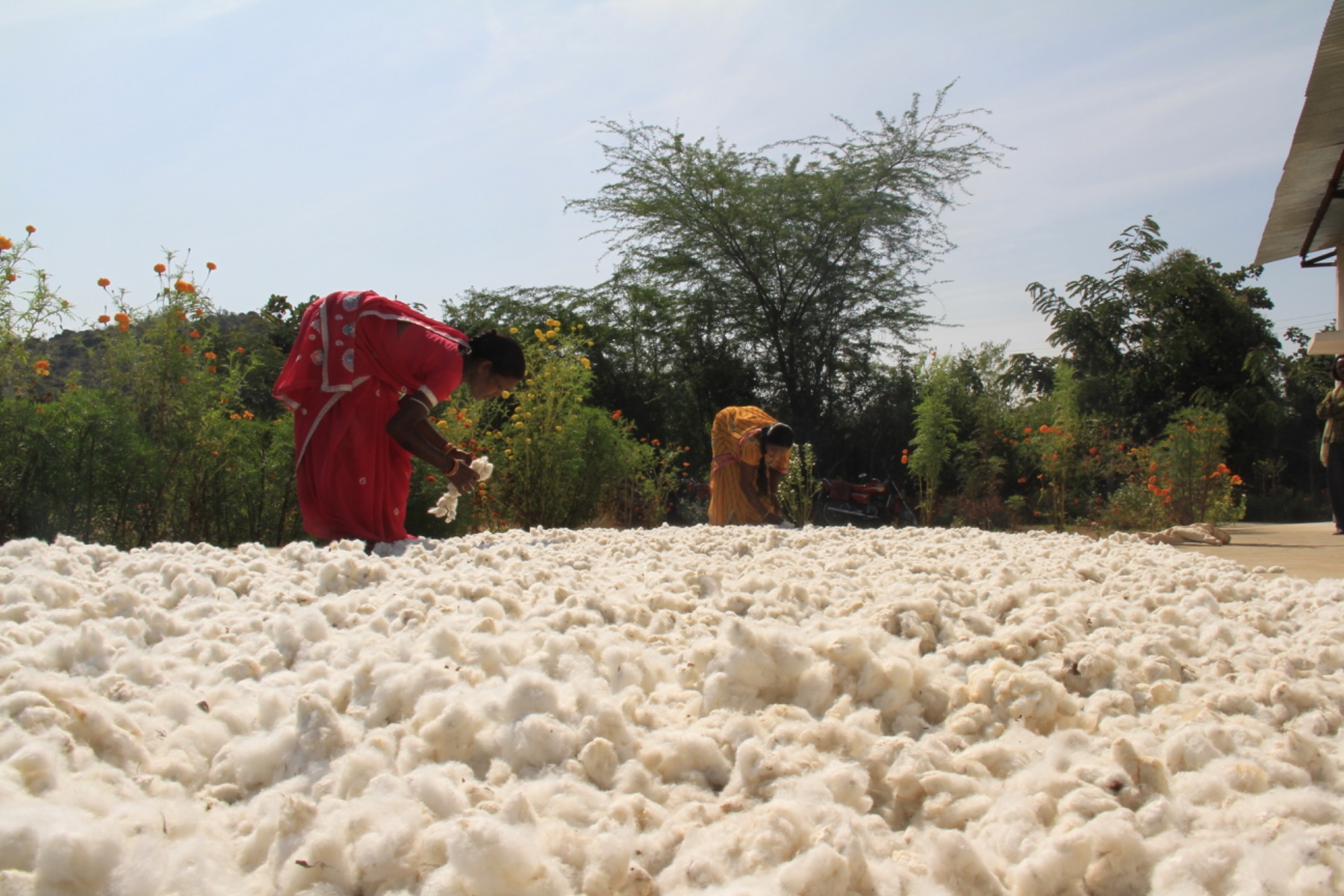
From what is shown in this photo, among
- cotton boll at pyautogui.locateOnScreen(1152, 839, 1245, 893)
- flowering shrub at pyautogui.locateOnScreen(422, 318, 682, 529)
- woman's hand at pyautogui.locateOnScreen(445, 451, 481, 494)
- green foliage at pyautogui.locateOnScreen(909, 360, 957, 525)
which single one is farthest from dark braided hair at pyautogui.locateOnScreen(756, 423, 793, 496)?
cotton boll at pyautogui.locateOnScreen(1152, 839, 1245, 893)

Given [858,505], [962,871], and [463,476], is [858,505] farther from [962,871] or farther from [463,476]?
[962,871]

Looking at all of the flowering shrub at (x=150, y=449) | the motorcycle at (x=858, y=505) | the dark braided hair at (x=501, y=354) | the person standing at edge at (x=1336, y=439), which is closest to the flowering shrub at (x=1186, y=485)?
the person standing at edge at (x=1336, y=439)

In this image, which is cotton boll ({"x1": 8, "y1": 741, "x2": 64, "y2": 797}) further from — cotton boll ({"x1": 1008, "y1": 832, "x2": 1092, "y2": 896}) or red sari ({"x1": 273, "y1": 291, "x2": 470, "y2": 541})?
red sari ({"x1": 273, "y1": 291, "x2": 470, "y2": 541})

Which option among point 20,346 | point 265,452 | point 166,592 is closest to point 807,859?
point 166,592

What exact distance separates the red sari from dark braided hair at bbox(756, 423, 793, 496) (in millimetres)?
2629

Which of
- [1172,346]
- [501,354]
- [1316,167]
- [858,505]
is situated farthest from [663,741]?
[1172,346]

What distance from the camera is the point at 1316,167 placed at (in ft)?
15.6

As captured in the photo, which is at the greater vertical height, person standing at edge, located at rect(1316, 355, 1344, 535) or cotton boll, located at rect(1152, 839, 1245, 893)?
person standing at edge, located at rect(1316, 355, 1344, 535)

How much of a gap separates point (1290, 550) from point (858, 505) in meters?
5.05

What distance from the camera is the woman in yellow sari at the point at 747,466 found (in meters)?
5.58

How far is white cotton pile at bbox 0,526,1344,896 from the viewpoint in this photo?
106 centimetres

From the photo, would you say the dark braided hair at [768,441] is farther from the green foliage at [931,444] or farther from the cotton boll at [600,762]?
the cotton boll at [600,762]

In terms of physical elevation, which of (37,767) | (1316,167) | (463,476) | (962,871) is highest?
(1316,167)

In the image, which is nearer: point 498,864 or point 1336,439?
point 498,864
